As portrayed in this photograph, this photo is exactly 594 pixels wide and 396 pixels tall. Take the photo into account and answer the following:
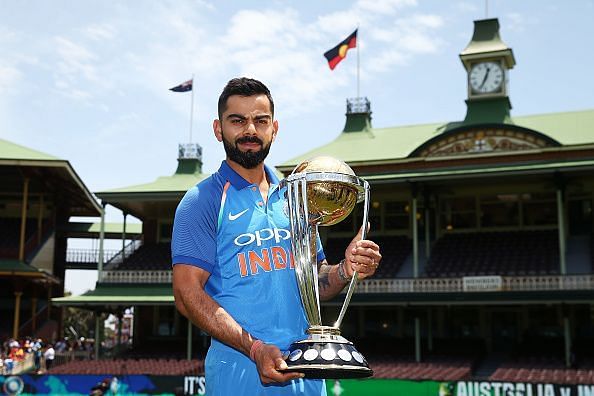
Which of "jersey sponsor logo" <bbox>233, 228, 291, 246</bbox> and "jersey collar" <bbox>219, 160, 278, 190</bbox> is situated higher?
"jersey collar" <bbox>219, 160, 278, 190</bbox>

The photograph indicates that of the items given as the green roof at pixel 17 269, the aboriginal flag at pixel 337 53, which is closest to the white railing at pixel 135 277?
the green roof at pixel 17 269

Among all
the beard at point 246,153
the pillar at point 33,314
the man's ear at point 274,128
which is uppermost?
the man's ear at point 274,128

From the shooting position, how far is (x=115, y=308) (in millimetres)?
33812

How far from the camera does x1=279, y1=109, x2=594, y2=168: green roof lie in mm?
31203

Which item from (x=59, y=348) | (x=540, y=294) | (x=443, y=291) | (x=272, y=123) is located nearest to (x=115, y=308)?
(x=59, y=348)

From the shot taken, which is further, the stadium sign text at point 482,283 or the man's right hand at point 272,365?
the stadium sign text at point 482,283

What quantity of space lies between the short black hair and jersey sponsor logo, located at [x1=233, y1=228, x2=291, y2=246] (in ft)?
1.89

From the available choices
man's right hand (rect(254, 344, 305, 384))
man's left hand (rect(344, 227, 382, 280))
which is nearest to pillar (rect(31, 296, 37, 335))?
man's left hand (rect(344, 227, 382, 280))

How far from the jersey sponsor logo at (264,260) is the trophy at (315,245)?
0.43 ft

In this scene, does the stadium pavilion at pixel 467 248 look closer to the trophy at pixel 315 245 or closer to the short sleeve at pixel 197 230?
the trophy at pixel 315 245

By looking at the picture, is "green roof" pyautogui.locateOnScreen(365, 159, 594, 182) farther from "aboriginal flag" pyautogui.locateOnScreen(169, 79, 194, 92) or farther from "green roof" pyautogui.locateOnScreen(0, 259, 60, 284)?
"green roof" pyautogui.locateOnScreen(0, 259, 60, 284)

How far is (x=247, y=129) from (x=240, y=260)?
0.61 meters

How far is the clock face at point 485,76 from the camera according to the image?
33.1 m

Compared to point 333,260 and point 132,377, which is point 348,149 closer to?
point 333,260
